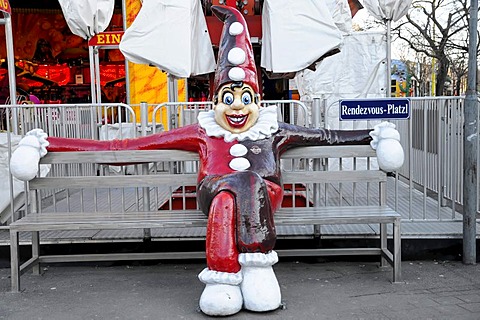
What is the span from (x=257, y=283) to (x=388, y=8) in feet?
14.1

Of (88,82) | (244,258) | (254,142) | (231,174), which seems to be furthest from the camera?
(88,82)

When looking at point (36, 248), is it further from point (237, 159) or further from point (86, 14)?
point (86, 14)

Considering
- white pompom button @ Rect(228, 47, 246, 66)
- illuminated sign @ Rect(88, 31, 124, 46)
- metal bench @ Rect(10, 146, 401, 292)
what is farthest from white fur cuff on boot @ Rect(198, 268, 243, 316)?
illuminated sign @ Rect(88, 31, 124, 46)

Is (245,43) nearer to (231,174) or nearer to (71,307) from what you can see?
(231,174)

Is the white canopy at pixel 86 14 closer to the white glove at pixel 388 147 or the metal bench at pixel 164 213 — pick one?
the metal bench at pixel 164 213

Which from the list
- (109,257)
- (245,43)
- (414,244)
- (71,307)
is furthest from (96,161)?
(414,244)

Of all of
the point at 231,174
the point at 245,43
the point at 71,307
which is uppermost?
the point at 245,43

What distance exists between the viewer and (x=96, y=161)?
5.02 metres

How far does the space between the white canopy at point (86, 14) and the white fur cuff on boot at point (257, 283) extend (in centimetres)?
442

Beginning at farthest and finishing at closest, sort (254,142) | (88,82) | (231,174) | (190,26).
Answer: (88,82)
(190,26)
(254,142)
(231,174)

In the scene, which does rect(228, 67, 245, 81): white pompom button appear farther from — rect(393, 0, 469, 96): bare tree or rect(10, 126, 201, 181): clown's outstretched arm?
rect(393, 0, 469, 96): bare tree

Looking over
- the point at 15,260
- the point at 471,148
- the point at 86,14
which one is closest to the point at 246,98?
the point at 471,148

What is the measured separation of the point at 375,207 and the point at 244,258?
5.08ft

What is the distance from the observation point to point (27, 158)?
4766mm
